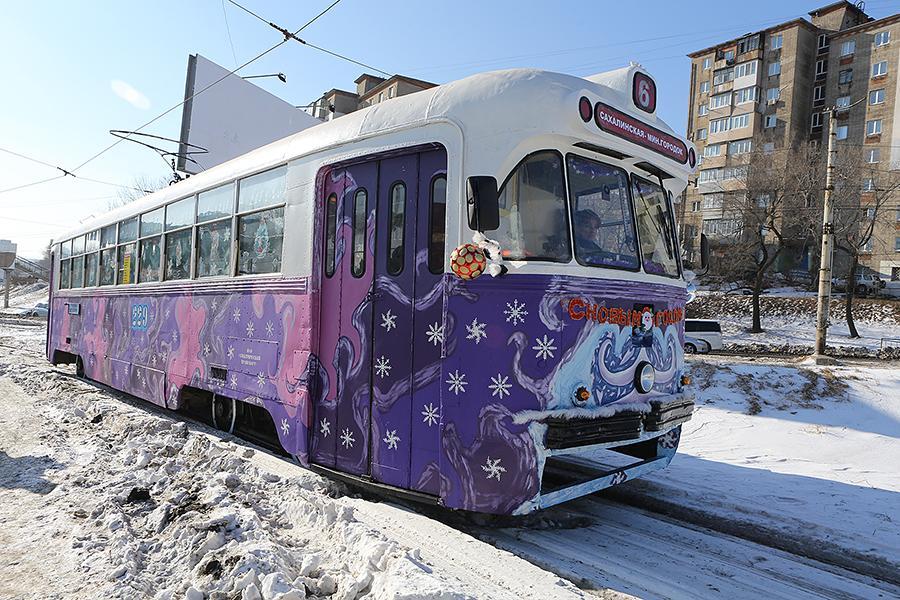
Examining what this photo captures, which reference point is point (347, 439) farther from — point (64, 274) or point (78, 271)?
point (64, 274)

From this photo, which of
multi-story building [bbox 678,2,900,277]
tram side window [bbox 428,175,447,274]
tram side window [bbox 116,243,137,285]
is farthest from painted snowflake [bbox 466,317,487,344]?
multi-story building [bbox 678,2,900,277]

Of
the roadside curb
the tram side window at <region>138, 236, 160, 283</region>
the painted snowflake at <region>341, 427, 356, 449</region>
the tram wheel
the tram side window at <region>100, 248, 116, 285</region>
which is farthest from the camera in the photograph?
the tram side window at <region>100, 248, 116, 285</region>

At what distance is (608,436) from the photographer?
4426mm

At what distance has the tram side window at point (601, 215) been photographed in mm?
4520

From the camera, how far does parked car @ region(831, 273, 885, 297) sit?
4062cm

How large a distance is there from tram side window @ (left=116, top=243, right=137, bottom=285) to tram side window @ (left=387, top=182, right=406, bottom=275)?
668 centimetres

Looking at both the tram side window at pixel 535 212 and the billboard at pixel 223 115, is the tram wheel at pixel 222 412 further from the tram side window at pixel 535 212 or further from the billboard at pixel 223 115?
the billboard at pixel 223 115

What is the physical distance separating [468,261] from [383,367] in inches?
46.1

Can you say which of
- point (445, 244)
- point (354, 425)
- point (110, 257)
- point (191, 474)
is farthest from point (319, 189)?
point (110, 257)

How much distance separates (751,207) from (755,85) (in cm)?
2439

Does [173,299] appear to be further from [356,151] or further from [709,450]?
[709,450]

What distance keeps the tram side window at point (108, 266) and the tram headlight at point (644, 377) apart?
372 inches

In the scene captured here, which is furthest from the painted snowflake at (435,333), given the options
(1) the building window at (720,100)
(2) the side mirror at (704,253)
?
(1) the building window at (720,100)

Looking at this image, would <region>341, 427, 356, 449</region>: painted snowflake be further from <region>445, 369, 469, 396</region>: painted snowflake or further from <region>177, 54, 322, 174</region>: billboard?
<region>177, 54, 322, 174</region>: billboard
